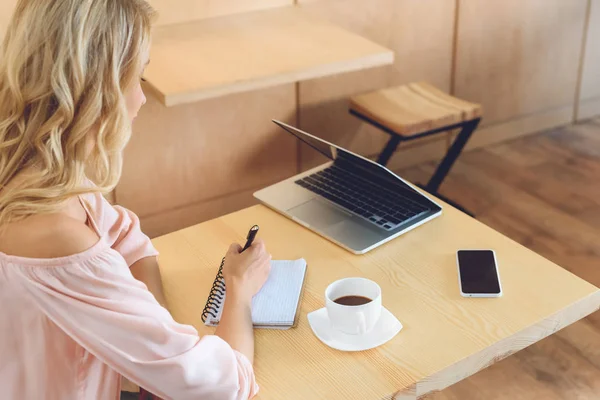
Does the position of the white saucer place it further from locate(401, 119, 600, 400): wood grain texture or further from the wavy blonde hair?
locate(401, 119, 600, 400): wood grain texture

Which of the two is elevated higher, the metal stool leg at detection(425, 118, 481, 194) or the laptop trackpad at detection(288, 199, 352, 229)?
the laptop trackpad at detection(288, 199, 352, 229)

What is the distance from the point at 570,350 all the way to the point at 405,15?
1.51m

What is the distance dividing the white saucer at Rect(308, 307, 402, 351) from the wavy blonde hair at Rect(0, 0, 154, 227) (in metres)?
0.43

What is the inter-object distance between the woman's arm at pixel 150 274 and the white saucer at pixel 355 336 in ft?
0.93

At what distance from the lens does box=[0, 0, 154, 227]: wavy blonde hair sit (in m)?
1.03

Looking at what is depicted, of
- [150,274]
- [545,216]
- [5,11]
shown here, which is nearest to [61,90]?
[150,274]

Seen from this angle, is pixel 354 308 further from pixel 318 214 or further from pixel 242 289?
pixel 318 214

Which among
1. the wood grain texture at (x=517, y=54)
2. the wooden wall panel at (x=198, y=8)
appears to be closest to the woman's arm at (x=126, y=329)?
the wooden wall panel at (x=198, y=8)

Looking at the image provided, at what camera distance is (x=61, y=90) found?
1.03 m

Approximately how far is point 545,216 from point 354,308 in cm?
207

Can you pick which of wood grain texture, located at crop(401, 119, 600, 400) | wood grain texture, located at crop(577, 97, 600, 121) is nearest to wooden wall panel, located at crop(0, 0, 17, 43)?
wood grain texture, located at crop(401, 119, 600, 400)

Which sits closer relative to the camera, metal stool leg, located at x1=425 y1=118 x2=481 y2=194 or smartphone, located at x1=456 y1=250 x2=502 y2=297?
smartphone, located at x1=456 y1=250 x2=502 y2=297

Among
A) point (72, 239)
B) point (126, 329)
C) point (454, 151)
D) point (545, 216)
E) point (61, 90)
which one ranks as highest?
point (61, 90)

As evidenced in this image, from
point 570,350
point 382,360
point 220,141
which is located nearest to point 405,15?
point 220,141
